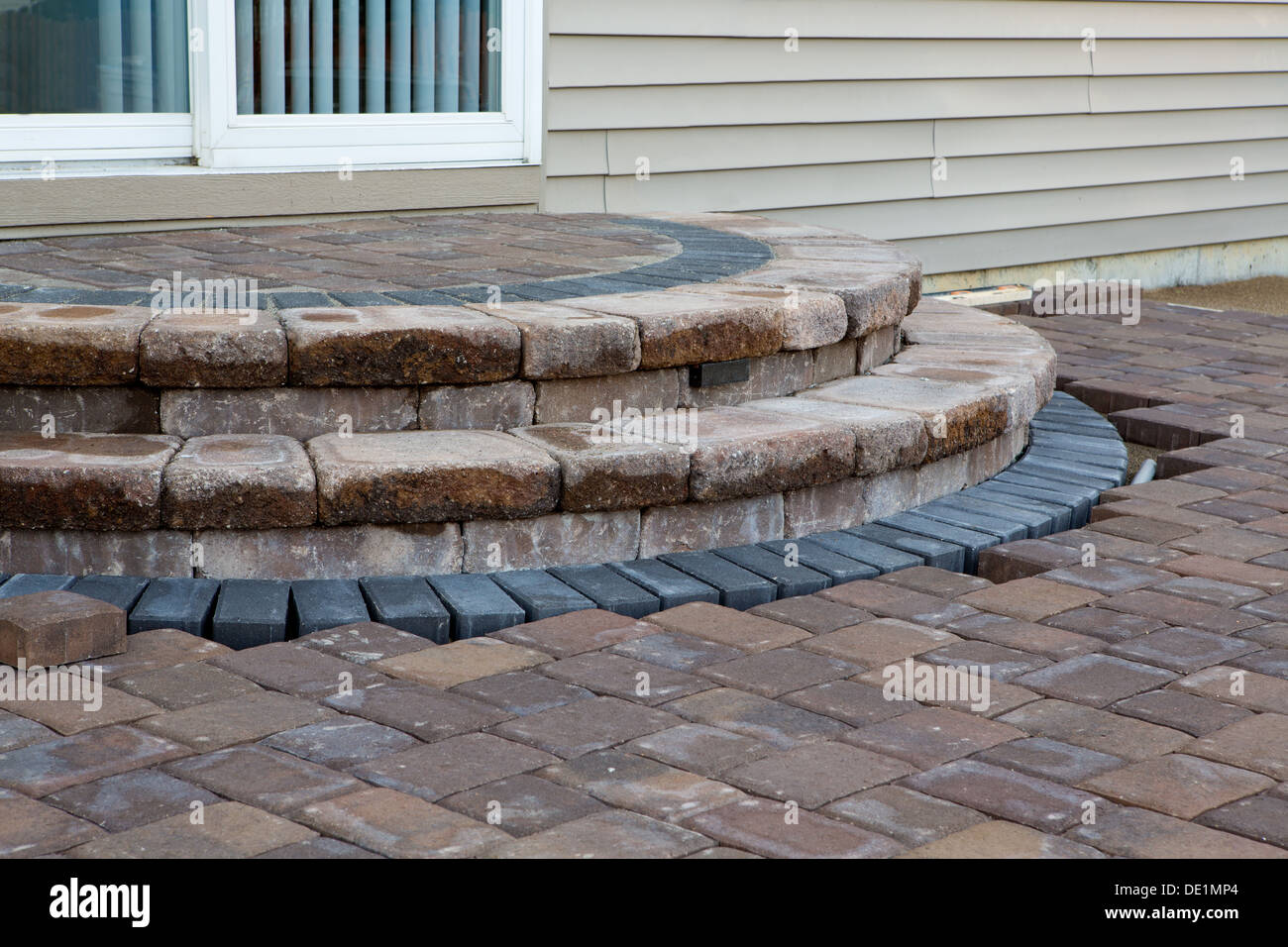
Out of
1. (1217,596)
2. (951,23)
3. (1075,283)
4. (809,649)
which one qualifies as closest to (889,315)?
(1217,596)

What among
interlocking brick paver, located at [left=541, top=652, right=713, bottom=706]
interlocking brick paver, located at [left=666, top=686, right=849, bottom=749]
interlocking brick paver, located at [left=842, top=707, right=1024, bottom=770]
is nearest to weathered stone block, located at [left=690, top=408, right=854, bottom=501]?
interlocking brick paver, located at [left=541, top=652, right=713, bottom=706]

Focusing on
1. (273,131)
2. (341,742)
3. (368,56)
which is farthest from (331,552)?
(368,56)

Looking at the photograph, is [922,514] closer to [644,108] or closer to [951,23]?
[644,108]

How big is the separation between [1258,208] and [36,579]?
25.9ft

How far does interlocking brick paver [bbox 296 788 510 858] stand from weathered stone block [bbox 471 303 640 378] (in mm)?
1431

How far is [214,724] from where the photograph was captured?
2.27m

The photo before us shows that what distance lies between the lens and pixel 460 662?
2586mm

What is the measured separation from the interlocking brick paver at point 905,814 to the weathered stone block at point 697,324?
157cm

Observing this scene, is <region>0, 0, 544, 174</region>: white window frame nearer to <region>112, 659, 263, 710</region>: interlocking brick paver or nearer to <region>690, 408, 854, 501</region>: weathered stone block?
<region>690, 408, 854, 501</region>: weathered stone block

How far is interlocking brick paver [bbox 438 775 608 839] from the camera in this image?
198 cm

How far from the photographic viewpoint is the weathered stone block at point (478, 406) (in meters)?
3.28

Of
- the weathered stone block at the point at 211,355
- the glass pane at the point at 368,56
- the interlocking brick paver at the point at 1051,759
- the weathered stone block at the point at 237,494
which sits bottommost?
the interlocking brick paver at the point at 1051,759
